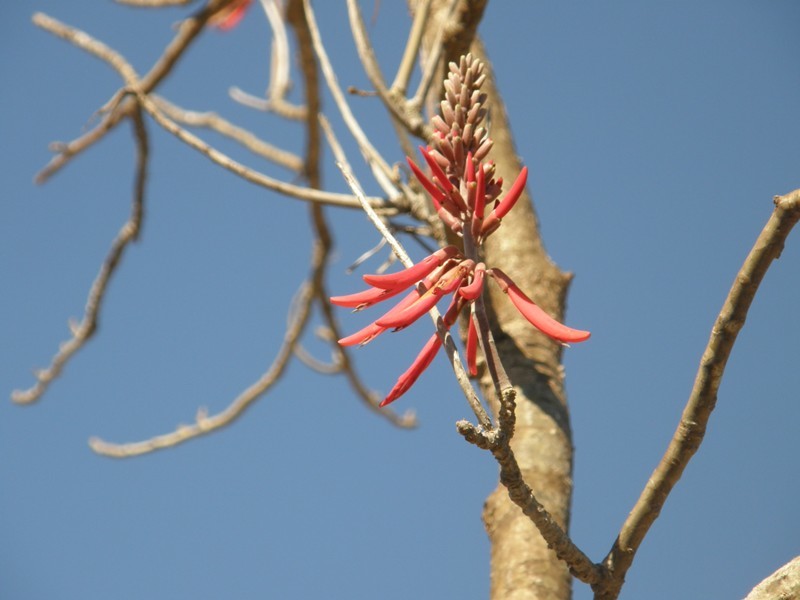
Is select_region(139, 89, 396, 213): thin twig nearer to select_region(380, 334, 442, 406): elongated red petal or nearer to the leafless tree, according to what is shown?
the leafless tree

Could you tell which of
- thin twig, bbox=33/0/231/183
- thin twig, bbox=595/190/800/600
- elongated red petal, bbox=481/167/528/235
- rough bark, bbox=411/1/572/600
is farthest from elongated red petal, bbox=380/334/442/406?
thin twig, bbox=33/0/231/183

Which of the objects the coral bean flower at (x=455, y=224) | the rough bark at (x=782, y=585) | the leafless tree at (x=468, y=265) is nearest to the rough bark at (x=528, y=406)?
the leafless tree at (x=468, y=265)

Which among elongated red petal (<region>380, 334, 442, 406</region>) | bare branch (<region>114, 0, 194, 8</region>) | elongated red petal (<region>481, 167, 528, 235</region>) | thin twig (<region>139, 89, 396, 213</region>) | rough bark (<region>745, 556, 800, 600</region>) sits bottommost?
rough bark (<region>745, 556, 800, 600</region>)

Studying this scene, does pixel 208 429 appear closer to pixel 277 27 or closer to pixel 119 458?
pixel 119 458

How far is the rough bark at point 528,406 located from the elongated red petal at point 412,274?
643mm

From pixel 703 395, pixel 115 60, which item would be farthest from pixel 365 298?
pixel 115 60

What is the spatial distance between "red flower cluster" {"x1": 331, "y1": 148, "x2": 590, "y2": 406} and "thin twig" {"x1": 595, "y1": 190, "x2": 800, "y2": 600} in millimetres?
224

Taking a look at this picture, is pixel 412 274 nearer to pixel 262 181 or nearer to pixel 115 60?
pixel 262 181

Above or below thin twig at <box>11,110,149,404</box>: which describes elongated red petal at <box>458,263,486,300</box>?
below

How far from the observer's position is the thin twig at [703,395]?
1.05 m

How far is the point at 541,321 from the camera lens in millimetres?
989

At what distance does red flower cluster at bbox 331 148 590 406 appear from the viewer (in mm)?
978

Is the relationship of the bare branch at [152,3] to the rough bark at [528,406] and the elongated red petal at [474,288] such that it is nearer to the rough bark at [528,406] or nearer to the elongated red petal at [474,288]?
the rough bark at [528,406]

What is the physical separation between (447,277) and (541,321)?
11 cm
